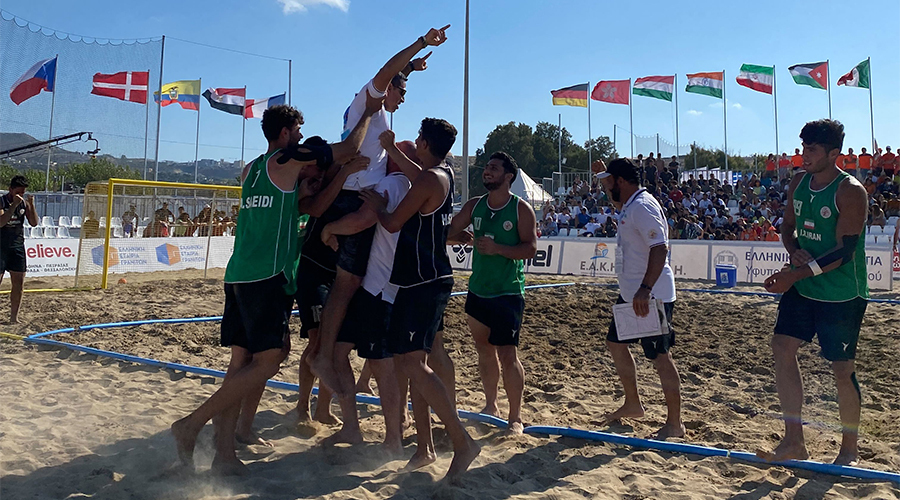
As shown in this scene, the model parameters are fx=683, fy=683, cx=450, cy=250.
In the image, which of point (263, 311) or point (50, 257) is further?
point (50, 257)

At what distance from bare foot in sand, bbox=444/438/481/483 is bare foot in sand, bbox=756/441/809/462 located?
154 cm

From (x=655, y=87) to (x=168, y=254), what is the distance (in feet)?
72.7

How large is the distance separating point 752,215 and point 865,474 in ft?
63.2

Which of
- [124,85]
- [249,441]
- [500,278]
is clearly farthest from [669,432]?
[124,85]

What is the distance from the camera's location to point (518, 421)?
4363 mm

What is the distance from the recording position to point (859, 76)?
25.2 meters

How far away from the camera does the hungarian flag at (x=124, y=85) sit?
21.6 m

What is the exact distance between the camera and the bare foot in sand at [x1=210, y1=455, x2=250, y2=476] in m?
3.48

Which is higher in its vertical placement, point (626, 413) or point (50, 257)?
point (50, 257)

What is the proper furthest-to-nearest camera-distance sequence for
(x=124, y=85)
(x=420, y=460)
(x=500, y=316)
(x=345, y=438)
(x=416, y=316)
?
(x=124, y=85)
(x=500, y=316)
(x=345, y=438)
(x=420, y=460)
(x=416, y=316)

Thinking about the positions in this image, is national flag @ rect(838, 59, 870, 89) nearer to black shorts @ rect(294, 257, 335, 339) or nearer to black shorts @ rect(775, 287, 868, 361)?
black shorts @ rect(775, 287, 868, 361)

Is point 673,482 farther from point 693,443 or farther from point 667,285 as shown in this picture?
point 667,285

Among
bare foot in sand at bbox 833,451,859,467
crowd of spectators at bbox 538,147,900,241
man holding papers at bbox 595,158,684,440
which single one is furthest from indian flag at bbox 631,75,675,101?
bare foot in sand at bbox 833,451,859,467

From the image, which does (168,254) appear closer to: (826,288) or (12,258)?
(12,258)
